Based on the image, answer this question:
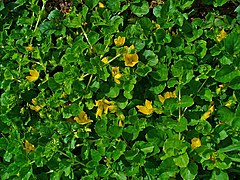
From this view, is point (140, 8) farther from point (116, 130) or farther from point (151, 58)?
point (116, 130)

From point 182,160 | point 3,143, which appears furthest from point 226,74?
point 3,143

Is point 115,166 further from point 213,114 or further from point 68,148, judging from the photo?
point 213,114

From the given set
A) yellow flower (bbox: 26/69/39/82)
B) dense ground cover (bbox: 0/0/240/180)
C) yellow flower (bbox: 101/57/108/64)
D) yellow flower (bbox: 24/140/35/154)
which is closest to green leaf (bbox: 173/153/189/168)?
dense ground cover (bbox: 0/0/240/180)

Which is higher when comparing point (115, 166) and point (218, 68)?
point (218, 68)

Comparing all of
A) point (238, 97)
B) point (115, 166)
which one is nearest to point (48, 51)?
point (115, 166)

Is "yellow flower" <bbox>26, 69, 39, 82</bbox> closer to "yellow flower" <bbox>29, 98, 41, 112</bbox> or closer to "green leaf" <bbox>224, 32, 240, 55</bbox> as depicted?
"yellow flower" <bbox>29, 98, 41, 112</bbox>

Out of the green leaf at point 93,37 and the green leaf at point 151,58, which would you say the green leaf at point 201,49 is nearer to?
the green leaf at point 151,58

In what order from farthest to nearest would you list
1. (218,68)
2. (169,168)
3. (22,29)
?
1. (22,29)
2. (218,68)
3. (169,168)
